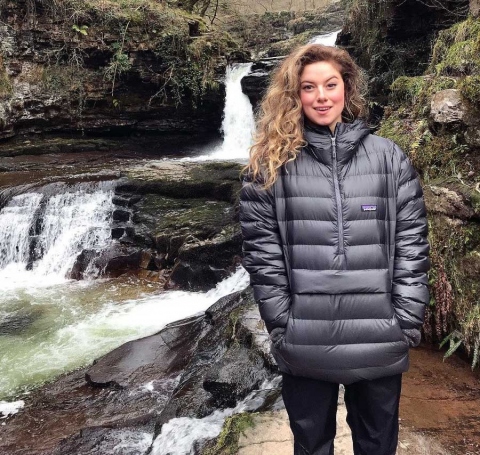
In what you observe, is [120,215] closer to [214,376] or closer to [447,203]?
[214,376]

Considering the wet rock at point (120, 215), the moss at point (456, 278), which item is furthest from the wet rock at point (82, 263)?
the moss at point (456, 278)

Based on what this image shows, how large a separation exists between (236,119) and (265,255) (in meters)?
11.7

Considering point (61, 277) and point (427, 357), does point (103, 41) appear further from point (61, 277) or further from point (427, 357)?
point (427, 357)

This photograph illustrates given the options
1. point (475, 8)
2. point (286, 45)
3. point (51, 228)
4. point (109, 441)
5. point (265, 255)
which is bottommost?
point (109, 441)

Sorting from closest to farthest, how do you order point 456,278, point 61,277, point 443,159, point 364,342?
point 364,342, point 456,278, point 443,159, point 61,277

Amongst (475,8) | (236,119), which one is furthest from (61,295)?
(236,119)

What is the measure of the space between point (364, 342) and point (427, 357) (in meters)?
2.03

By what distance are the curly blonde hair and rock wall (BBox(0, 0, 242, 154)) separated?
1068cm

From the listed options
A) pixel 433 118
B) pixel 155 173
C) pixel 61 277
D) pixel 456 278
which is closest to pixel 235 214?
pixel 155 173

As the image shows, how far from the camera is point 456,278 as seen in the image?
10.5 ft

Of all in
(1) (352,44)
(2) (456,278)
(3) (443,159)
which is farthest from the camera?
(1) (352,44)

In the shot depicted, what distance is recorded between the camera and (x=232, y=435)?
254cm

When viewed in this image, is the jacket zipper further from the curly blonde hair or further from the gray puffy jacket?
the curly blonde hair

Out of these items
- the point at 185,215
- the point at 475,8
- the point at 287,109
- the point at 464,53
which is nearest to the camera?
the point at 287,109
